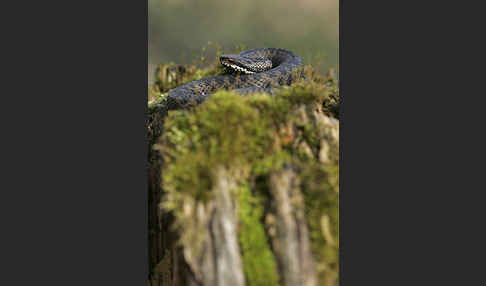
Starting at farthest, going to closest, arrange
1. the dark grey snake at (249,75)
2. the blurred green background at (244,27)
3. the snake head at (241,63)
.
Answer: the snake head at (241,63), the dark grey snake at (249,75), the blurred green background at (244,27)

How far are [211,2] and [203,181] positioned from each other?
3473mm

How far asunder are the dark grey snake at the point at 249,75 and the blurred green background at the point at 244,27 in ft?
0.70

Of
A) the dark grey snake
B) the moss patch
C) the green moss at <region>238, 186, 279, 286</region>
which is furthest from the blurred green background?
the green moss at <region>238, 186, 279, 286</region>

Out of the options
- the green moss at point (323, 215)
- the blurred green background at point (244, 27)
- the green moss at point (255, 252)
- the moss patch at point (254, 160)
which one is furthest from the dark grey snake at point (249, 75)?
the green moss at point (255, 252)

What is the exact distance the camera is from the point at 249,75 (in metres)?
7.09

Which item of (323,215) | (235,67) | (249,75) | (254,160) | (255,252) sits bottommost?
(255,252)

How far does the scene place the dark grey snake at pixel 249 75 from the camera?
6.86m

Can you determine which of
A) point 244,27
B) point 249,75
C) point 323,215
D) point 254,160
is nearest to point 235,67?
point 249,75

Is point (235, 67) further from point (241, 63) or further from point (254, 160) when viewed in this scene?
point (254, 160)

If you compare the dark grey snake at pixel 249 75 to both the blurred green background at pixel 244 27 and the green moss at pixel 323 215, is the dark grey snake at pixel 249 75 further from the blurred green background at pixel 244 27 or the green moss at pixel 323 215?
the green moss at pixel 323 215

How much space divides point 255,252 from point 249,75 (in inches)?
128

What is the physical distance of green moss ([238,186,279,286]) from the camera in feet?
15.8

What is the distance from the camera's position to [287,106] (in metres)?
5.31

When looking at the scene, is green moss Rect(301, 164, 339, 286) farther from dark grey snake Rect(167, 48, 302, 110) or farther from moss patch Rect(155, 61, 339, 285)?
dark grey snake Rect(167, 48, 302, 110)
